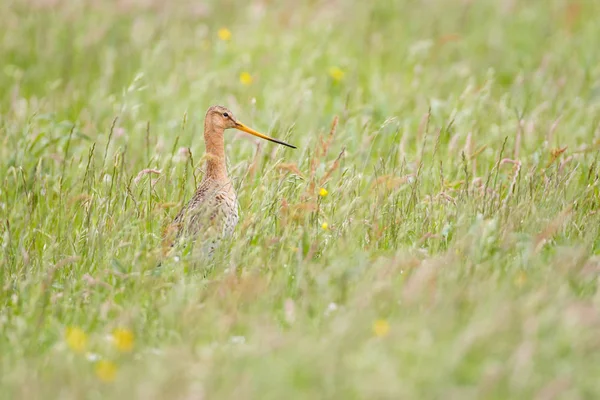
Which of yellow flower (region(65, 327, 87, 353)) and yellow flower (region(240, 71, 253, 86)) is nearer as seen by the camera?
yellow flower (region(65, 327, 87, 353))

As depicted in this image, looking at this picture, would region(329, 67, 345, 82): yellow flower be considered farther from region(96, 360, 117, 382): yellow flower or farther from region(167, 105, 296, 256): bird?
region(96, 360, 117, 382): yellow flower

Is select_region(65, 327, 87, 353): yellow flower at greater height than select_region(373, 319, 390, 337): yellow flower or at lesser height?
lesser

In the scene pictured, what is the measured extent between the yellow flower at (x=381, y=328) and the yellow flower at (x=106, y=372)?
102cm

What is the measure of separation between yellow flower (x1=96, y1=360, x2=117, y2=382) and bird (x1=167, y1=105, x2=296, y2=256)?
112cm

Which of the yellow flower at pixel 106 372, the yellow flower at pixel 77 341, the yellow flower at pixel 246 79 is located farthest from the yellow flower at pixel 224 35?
the yellow flower at pixel 106 372

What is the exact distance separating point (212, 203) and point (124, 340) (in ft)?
4.53

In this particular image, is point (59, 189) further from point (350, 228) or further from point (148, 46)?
point (148, 46)

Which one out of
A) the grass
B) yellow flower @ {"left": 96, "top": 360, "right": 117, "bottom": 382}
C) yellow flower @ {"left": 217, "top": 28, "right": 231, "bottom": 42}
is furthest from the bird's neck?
yellow flower @ {"left": 217, "top": 28, "right": 231, "bottom": 42}

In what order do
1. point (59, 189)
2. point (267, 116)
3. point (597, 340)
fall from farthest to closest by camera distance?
1. point (267, 116)
2. point (59, 189)
3. point (597, 340)

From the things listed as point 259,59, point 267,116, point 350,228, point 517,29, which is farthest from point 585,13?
point 350,228

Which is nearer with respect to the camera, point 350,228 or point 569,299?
point 569,299

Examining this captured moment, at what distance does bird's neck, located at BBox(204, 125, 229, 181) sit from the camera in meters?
5.82

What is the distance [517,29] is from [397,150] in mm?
3198

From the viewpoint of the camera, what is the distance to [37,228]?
570 centimetres
